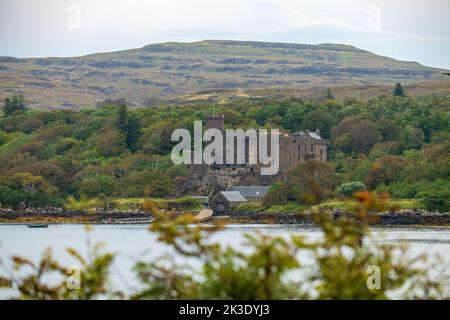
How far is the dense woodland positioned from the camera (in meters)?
82.0

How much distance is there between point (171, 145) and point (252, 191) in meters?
21.9

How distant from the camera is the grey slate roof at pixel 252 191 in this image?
283 ft

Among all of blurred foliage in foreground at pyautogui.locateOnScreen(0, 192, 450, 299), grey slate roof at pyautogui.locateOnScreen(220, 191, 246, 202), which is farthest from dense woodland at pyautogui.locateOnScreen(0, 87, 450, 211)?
blurred foliage in foreground at pyautogui.locateOnScreen(0, 192, 450, 299)

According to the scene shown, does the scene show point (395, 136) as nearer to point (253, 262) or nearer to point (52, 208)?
point (52, 208)

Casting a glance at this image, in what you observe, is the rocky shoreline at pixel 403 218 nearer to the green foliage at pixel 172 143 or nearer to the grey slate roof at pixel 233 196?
the green foliage at pixel 172 143

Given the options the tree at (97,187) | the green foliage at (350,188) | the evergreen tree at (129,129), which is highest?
the green foliage at (350,188)

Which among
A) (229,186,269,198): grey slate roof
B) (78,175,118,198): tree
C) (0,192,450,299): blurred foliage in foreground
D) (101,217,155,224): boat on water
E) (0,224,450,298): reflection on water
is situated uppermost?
(0,192,450,299): blurred foliage in foreground

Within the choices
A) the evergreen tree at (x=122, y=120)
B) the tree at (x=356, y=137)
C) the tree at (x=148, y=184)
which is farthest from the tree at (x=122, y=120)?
the tree at (x=356, y=137)

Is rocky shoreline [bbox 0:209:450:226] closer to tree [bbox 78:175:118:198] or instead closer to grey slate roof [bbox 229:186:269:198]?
grey slate roof [bbox 229:186:269:198]

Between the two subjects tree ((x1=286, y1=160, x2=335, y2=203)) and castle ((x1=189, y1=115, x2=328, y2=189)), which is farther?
castle ((x1=189, y1=115, x2=328, y2=189))

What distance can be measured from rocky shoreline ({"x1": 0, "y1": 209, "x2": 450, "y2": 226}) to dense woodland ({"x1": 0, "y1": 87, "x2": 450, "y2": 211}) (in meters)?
1.56

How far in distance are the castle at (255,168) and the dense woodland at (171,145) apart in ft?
5.93
